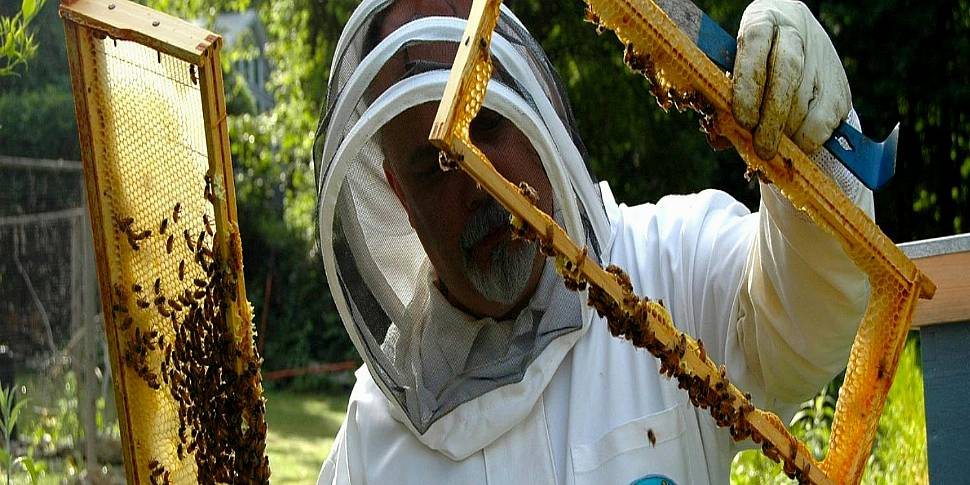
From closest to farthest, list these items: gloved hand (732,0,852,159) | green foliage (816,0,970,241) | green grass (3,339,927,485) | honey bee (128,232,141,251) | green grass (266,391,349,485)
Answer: gloved hand (732,0,852,159) → honey bee (128,232,141,251) → green grass (3,339,927,485) → green foliage (816,0,970,241) → green grass (266,391,349,485)

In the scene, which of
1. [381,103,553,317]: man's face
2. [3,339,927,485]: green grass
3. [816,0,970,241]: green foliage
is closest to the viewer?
[381,103,553,317]: man's face

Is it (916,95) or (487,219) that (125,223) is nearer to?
(487,219)

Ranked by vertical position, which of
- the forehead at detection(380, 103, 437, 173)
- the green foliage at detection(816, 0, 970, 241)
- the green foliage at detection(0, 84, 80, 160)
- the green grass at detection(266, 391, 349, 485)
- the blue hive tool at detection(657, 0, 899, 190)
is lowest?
the blue hive tool at detection(657, 0, 899, 190)

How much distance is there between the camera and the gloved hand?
6.22ft

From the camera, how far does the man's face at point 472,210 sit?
253 centimetres

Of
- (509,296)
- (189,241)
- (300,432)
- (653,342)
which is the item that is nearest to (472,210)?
(509,296)

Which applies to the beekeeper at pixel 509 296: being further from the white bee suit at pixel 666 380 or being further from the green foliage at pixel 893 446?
the green foliage at pixel 893 446

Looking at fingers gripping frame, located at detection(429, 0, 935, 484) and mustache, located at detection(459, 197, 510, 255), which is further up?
mustache, located at detection(459, 197, 510, 255)

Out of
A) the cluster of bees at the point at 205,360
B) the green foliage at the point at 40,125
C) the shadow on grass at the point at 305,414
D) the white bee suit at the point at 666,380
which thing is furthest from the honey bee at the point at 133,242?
the shadow on grass at the point at 305,414

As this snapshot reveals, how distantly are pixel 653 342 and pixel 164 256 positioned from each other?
0.99 m

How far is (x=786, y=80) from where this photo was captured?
1.90m

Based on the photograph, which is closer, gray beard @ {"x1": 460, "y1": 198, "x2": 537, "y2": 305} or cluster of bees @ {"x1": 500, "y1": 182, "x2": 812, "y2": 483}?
cluster of bees @ {"x1": 500, "y1": 182, "x2": 812, "y2": 483}

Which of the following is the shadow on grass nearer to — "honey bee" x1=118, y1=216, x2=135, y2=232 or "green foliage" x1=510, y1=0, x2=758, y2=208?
"green foliage" x1=510, y1=0, x2=758, y2=208

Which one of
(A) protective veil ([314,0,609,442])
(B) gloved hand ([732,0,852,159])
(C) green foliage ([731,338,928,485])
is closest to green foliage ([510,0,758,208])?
(C) green foliage ([731,338,928,485])
